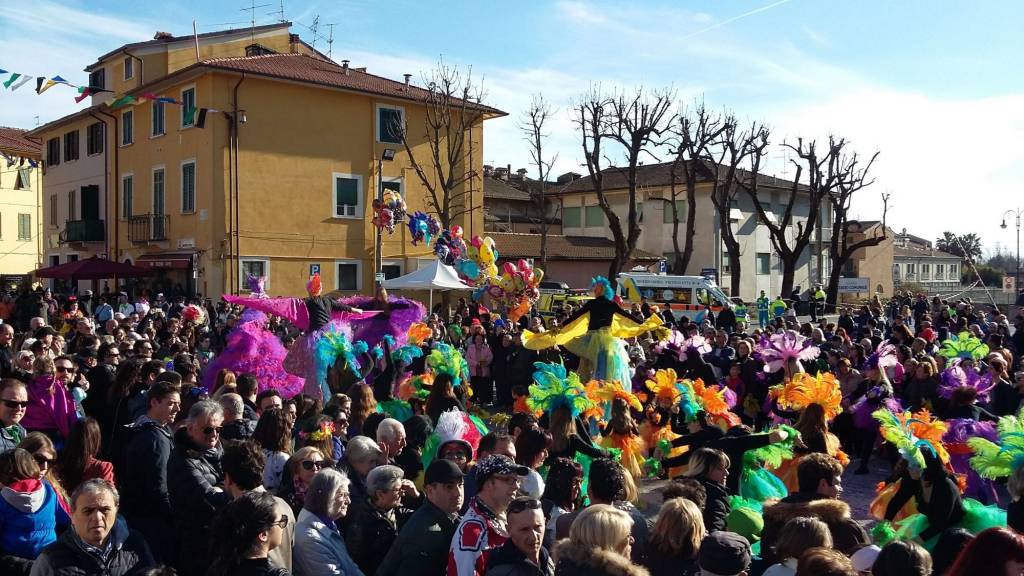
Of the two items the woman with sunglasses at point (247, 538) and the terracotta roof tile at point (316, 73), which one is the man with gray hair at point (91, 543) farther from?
the terracotta roof tile at point (316, 73)

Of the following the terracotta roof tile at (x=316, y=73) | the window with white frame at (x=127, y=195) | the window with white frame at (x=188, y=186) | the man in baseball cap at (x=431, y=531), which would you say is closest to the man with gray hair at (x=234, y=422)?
the man in baseball cap at (x=431, y=531)

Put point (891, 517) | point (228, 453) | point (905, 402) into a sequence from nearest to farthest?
point (228, 453) < point (891, 517) < point (905, 402)

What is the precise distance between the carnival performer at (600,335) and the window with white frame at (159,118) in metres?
23.8

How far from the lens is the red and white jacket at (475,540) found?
12.5 ft

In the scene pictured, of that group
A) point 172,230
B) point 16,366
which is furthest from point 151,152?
point 16,366

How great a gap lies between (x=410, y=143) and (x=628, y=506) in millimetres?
28424

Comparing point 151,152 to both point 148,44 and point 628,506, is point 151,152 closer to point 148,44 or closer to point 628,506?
point 148,44

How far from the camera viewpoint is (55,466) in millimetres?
4605

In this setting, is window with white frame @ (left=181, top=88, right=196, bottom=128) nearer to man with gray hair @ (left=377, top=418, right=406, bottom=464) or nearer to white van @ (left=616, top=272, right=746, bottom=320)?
white van @ (left=616, top=272, right=746, bottom=320)

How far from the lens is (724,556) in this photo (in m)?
3.70

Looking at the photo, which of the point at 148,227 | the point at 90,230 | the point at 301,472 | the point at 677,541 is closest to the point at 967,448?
the point at 677,541

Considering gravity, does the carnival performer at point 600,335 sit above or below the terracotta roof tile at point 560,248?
below

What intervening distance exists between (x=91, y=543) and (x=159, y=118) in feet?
98.7

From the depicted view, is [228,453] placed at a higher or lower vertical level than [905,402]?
higher
